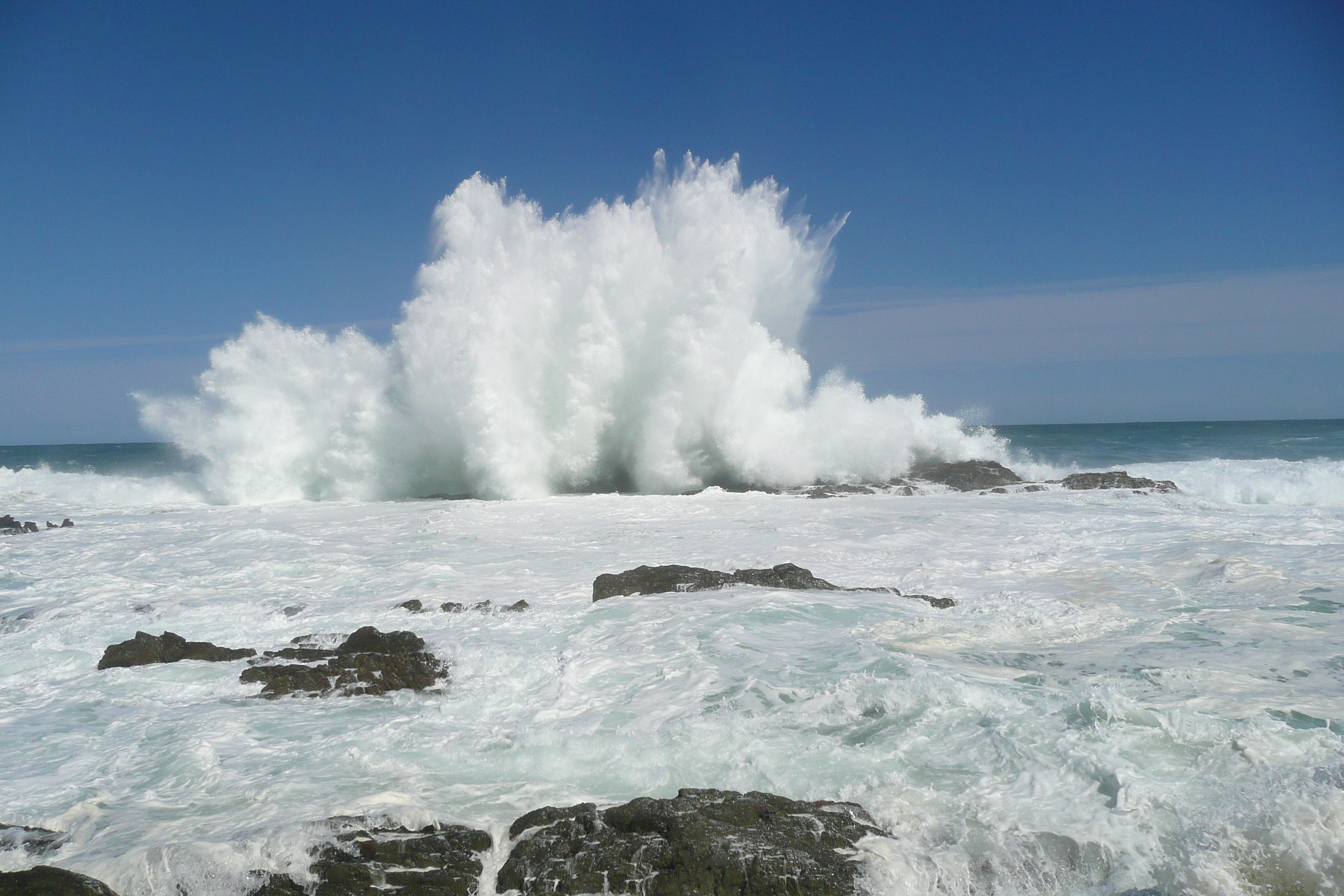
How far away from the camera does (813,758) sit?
445 cm

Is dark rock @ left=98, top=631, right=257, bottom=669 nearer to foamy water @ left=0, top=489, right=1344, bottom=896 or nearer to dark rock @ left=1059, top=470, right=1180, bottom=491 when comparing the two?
foamy water @ left=0, top=489, right=1344, bottom=896

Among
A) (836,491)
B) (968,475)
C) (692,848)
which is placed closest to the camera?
(692,848)

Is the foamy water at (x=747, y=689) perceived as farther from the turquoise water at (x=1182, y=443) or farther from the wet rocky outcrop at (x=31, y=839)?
the turquoise water at (x=1182, y=443)

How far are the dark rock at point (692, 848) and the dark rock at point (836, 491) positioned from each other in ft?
50.9

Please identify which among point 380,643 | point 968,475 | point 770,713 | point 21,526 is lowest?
point 770,713

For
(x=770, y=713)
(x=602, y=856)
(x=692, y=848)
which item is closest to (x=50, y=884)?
(x=602, y=856)

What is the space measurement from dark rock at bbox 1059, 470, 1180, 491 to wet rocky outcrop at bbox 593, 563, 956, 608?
43.1ft

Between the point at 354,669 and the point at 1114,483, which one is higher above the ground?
the point at 1114,483

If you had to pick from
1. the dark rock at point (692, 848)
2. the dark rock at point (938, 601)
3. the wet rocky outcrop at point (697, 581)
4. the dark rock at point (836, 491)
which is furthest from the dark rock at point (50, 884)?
the dark rock at point (836, 491)

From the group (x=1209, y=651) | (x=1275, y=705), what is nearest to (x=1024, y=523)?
(x=1209, y=651)

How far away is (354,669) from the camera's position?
20.2 ft

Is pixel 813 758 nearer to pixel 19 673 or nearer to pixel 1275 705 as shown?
pixel 1275 705

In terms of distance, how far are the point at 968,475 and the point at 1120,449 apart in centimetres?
3075

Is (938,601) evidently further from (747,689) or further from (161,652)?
(161,652)
